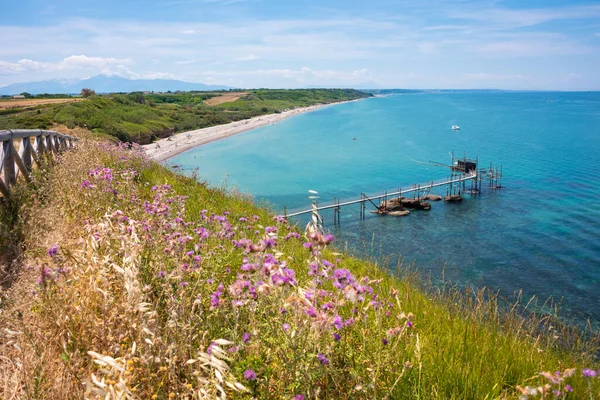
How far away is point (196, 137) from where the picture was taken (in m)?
83.4

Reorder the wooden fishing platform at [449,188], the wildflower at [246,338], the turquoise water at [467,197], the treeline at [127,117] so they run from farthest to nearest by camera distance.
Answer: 1. the treeline at [127,117]
2. the wooden fishing platform at [449,188]
3. the turquoise water at [467,197]
4. the wildflower at [246,338]

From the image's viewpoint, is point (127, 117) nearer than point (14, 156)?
No

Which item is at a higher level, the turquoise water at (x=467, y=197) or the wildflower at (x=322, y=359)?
the wildflower at (x=322, y=359)

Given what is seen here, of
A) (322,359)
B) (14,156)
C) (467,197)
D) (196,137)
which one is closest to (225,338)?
(322,359)

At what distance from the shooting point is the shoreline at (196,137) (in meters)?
62.7

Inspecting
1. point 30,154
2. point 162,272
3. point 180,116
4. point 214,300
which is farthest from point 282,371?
point 180,116

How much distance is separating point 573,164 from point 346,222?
4211cm

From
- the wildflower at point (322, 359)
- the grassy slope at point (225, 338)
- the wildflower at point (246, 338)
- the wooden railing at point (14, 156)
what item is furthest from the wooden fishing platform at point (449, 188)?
the wildflower at point (322, 359)

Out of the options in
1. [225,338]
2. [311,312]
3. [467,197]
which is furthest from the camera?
[467,197]

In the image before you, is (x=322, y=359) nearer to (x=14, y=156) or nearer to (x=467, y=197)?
(x=14, y=156)

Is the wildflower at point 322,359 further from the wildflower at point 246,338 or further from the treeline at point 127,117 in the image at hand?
the treeline at point 127,117

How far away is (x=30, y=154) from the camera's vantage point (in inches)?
344

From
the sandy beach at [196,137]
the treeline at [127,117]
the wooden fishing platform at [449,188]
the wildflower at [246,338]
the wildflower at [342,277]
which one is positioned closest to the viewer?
the wildflower at [246,338]

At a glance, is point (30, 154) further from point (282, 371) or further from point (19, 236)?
point (282, 371)
